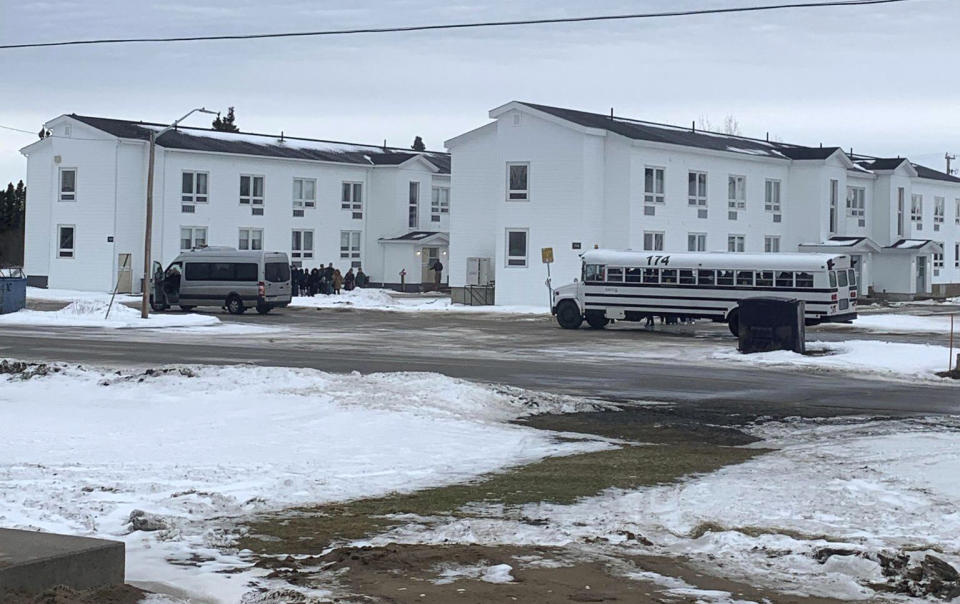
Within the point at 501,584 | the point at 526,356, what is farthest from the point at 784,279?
the point at 501,584

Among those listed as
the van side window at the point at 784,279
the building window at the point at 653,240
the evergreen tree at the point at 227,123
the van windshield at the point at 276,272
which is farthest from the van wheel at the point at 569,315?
the evergreen tree at the point at 227,123

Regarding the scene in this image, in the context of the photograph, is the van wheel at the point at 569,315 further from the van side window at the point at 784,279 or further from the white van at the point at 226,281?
the white van at the point at 226,281

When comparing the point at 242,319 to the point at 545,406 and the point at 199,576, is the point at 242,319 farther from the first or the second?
the point at 199,576

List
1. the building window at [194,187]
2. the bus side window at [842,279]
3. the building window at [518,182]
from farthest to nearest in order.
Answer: the building window at [194,187]
the building window at [518,182]
the bus side window at [842,279]

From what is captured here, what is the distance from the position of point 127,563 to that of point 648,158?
50.1 meters

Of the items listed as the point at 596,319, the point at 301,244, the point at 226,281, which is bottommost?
the point at 596,319

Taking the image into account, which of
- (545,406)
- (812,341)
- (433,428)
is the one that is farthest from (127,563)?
(812,341)

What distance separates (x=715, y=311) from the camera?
41.0 metres

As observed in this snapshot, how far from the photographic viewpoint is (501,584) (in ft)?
26.5

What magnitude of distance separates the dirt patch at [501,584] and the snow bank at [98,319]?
32.0 metres

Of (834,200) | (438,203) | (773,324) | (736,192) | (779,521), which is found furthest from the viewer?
(438,203)

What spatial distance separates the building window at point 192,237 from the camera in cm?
6588

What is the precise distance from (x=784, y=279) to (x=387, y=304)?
2113 centimetres

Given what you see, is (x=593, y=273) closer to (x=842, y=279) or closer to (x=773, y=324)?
(x=842, y=279)
